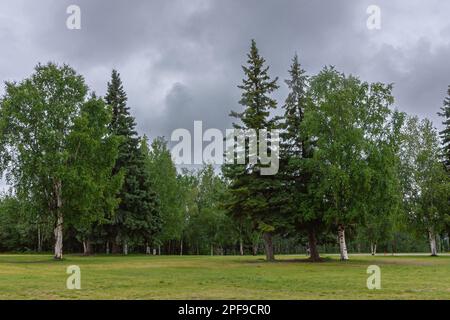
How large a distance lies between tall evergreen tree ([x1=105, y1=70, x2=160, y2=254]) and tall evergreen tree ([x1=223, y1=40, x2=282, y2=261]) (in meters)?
16.7

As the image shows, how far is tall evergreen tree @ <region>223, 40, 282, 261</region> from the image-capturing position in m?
35.4

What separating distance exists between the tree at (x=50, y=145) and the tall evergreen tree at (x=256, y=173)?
1160 centimetres

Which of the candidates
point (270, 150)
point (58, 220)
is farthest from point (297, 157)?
point (58, 220)

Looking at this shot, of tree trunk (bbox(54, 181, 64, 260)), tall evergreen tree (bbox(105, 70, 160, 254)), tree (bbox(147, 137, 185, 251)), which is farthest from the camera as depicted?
tree (bbox(147, 137, 185, 251))

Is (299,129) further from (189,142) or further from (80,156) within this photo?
(80,156)

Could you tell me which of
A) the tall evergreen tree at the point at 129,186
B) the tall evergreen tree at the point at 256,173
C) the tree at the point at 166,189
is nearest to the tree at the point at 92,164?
the tall evergreen tree at the point at 129,186

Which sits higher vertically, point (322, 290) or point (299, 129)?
point (299, 129)

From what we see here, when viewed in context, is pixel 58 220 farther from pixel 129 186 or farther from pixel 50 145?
pixel 129 186

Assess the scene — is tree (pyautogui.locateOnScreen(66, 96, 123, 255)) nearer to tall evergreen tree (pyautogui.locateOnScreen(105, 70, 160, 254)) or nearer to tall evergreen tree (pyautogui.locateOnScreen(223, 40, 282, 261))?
tall evergreen tree (pyautogui.locateOnScreen(105, 70, 160, 254))

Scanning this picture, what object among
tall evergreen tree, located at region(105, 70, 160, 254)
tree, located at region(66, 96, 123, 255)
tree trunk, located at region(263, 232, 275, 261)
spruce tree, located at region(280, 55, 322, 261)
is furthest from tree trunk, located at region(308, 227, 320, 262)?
tall evergreen tree, located at region(105, 70, 160, 254)

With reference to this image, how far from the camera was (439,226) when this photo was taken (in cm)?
5053

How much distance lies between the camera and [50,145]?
Result: 38.2 metres
